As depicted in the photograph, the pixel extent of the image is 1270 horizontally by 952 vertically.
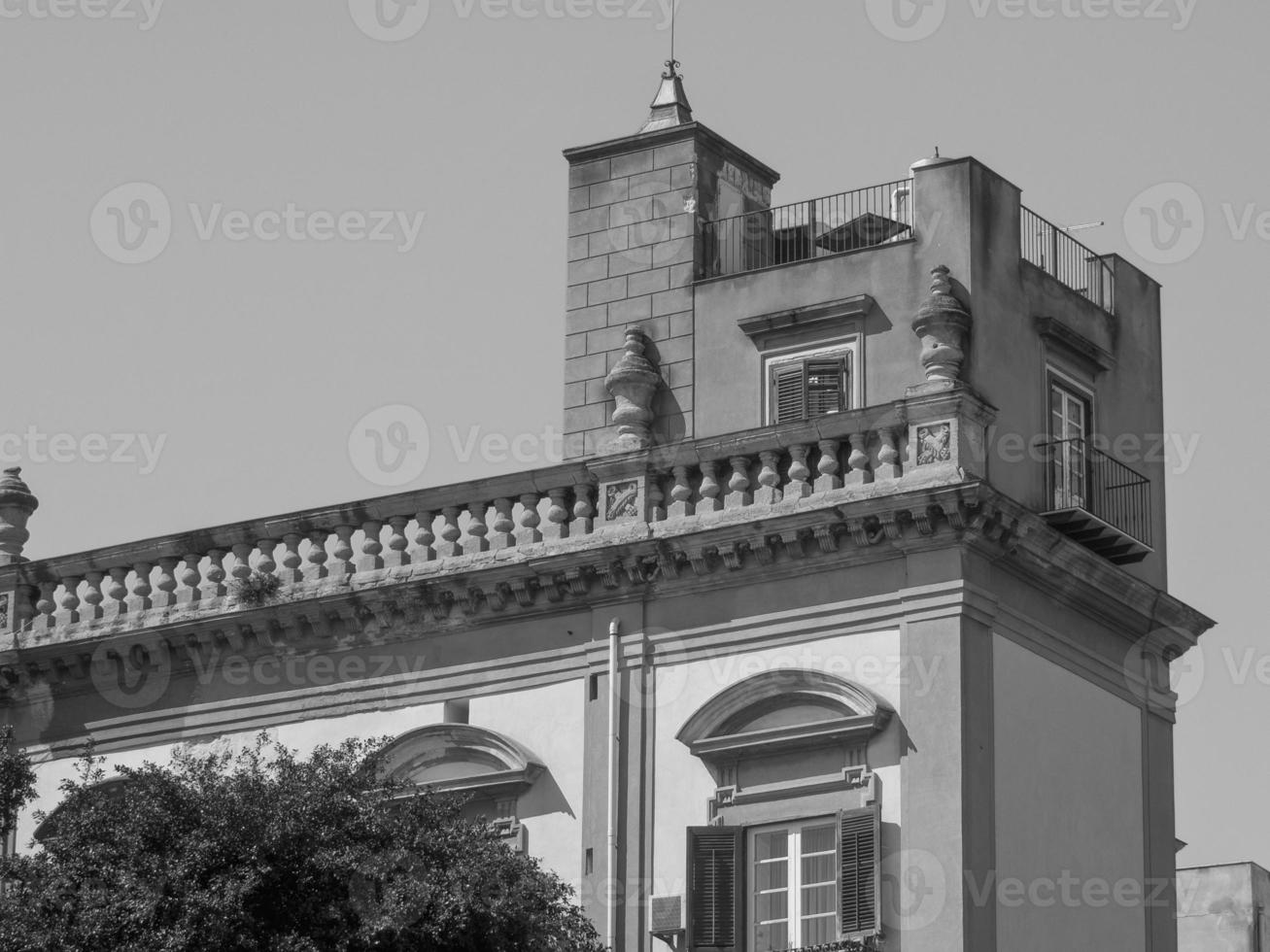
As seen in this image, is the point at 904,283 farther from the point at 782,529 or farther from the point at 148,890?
the point at 148,890

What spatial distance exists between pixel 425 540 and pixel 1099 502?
7.24m

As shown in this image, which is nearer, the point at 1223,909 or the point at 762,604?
the point at 762,604

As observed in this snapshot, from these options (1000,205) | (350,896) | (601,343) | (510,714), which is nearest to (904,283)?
(1000,205)

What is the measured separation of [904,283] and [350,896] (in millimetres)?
10652

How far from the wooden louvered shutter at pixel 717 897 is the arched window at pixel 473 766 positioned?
6.89ft

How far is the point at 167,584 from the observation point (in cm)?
3756

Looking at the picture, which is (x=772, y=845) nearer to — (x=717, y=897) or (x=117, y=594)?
(x=717, y=897)

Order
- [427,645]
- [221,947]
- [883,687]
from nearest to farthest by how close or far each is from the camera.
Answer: [221,947] → [883,687] → [427,645]

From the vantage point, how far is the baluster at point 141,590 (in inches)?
1480

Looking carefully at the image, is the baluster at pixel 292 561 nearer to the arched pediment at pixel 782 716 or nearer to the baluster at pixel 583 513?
the baluster at pixel 583 513

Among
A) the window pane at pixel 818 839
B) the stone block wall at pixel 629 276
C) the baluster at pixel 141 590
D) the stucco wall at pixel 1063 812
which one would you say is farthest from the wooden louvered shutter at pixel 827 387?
the baluster at pixel 141 590

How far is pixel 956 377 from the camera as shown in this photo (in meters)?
34.3

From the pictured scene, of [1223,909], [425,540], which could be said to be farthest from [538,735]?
[1223,909]

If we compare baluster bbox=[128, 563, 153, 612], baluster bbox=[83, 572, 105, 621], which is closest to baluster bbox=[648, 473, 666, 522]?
baluster bbox=[128, 563, 153, 612]
